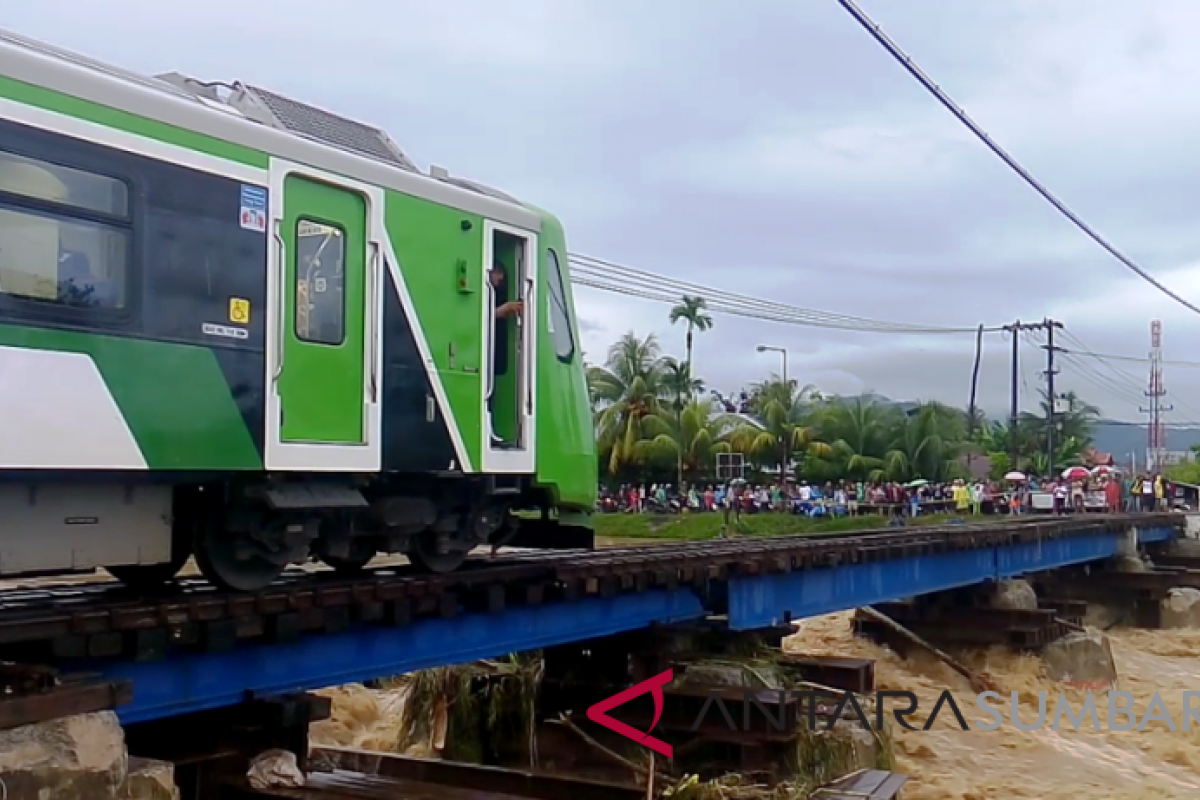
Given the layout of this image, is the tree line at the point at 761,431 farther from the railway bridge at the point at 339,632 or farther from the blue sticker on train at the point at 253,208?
the blue sticker on train at the point at 253,208

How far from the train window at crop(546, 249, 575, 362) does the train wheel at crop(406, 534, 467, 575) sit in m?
1.74

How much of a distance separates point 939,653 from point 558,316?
13.0 meters

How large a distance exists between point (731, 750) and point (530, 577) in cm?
335

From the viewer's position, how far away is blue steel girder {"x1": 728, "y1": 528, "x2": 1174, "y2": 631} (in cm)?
1347

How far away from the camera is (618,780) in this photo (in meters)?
12.4

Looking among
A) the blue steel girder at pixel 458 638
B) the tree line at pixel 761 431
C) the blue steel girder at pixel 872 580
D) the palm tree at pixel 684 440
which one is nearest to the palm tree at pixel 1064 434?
the tree line at pixel 761 431

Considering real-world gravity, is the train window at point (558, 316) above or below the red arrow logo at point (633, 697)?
above

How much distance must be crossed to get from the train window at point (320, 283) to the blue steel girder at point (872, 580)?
611cm

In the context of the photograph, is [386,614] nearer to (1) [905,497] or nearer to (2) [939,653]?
(2) [939,653]

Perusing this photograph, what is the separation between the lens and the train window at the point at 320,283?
7.95m

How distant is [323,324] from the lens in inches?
319

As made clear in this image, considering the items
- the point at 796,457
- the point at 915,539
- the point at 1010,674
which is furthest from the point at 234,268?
the point at 796,457

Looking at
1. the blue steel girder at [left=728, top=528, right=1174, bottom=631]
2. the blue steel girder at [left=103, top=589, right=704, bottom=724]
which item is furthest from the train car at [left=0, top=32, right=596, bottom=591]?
the blue steel girder at [left=728, top=528, right=1174, bottom=631]

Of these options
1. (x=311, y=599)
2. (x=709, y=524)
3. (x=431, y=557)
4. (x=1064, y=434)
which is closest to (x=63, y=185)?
(x=311, y=599)
